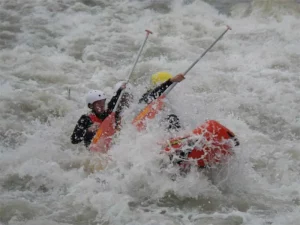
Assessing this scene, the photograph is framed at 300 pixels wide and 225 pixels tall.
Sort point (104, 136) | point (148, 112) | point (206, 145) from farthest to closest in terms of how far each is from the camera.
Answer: point (148, 112)
point (104, 136)
point (206, 145)

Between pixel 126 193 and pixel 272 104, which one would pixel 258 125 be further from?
pixel 126 193

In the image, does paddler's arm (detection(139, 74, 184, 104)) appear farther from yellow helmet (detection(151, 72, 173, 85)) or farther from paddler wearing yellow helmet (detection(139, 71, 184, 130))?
yellow helmet (detection(151, 72, 173, 85))

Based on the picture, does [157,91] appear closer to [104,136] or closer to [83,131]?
[104,136]

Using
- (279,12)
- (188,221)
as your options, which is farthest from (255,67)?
(188,221)

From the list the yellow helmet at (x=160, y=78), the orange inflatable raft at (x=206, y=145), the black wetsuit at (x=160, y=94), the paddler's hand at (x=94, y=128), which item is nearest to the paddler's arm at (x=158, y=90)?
the black wetsuit at (x=160, y=94)

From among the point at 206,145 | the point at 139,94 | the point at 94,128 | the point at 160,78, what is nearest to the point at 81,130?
the point at 94,128

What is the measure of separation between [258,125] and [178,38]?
4258 mm

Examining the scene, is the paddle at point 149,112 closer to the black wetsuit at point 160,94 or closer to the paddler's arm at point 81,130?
the black wetsuit at point 160,94

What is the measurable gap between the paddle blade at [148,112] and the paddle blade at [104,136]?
0.29 m

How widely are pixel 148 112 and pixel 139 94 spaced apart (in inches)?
80.6

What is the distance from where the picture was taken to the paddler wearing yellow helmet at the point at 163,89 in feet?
20.8

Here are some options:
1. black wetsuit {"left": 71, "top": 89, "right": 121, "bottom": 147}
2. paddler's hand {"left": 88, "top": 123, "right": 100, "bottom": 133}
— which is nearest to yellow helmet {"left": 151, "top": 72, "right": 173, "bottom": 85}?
black wetsuit {"left": 71, "top": 89, "right": 121, "bottom": 147}

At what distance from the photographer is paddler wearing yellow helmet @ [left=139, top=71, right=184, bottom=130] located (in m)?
6.34

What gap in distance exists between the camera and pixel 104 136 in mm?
6328
